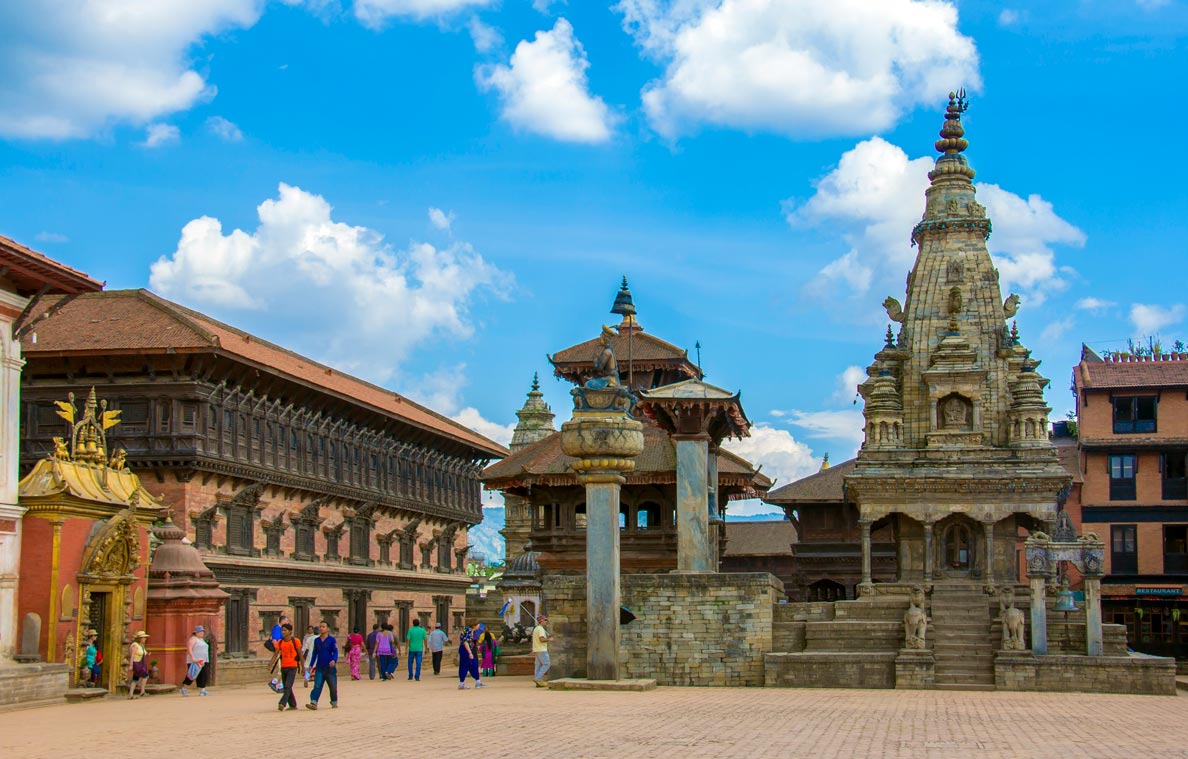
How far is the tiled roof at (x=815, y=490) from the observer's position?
2275 inches

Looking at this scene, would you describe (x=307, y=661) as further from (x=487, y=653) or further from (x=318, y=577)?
(x=318, y=577)

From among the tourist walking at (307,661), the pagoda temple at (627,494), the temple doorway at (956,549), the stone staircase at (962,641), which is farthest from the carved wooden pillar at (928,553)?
the tourist walking at (307,661)

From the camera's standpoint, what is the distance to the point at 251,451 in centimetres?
4500

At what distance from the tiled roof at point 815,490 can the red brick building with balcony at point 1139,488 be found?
9146mm

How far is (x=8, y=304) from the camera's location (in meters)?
26.3

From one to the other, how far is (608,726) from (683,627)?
1316cm

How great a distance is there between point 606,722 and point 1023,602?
62.1ft

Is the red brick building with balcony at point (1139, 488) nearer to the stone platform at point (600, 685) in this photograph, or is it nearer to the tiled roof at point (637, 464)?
the tiled roof at point (637, 464)

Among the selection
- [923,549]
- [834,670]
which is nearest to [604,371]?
[834,670]

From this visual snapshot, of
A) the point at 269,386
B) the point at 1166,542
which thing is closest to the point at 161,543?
the point at 269,386

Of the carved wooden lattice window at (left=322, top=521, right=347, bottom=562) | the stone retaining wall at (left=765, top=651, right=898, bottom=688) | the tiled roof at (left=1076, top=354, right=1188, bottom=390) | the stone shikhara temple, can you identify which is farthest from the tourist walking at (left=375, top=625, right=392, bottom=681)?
the tiled roof at (left=1076, top=354, right=1188, bottom=390)

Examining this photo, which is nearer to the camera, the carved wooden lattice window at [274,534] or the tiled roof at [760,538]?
the carved wooden lattice window at [274,534]

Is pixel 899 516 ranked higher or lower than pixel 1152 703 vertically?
higher

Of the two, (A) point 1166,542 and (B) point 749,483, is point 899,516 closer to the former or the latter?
(B) point 749,483
